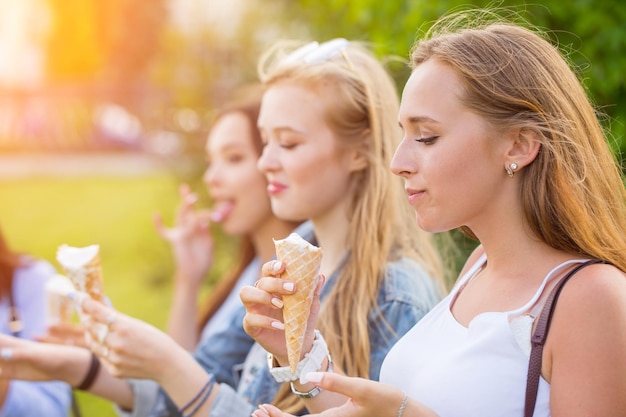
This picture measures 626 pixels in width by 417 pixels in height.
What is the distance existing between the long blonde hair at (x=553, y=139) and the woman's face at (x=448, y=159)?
0.13 ft

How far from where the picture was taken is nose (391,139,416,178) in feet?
6.73

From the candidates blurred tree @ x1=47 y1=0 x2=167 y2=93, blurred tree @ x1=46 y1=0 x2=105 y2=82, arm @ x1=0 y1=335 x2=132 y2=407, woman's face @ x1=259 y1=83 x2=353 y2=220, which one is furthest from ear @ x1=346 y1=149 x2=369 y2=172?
blurred tree @ x1=46 y1=0 x2=105 y2=82

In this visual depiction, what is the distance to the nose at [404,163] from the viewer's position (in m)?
2.05

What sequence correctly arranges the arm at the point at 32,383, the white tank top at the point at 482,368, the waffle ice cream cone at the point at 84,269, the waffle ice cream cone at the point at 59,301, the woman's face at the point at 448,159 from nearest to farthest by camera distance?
the white tank top at the point at 482,368 < the woman's face at the point at 448,159 < the waffle ice cream cone at the point at 84,269 < the waffle ice cream cone at the point at 59,301 < the arm at the point at 32,383

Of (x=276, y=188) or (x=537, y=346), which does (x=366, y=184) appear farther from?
(x=537, y=346)

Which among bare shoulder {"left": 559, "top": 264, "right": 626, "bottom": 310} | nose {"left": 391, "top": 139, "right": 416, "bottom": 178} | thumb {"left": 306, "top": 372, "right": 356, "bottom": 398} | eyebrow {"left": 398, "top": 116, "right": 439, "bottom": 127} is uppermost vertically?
eyebrow {"left": 398, "top": 116, "right": 439, "bottom": 127}

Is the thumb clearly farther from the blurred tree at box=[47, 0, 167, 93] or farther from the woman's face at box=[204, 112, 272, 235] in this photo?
the blurred tree at box=[47, 0, 167, 93]

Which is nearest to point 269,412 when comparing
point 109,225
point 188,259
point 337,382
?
point 337,382

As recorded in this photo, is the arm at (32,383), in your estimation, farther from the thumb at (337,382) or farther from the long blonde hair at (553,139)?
the long blonde hair at (553,139)

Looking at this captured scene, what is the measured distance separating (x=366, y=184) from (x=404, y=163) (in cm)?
100

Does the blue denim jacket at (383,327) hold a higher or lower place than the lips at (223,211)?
lower

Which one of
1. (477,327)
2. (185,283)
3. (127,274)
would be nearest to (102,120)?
(127,274)

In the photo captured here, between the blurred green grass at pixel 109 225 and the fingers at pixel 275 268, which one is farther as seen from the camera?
the blurred green grass at pixel 109 225

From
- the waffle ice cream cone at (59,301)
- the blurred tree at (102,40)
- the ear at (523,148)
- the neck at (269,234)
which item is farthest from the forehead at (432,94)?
the blurred tree at (102,40)
